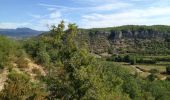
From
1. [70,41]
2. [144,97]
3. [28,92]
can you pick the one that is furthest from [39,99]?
[144,97]

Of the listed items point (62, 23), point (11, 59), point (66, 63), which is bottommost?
point (11, 59)

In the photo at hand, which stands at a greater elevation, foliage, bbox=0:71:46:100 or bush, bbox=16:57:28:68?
foliage, bbox=0:71:46:100

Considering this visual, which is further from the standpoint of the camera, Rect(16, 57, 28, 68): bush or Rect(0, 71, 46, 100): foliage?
Rect(16, 57, 28, 68): bush

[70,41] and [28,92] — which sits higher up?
[70,41]

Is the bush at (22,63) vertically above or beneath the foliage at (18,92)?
beneath

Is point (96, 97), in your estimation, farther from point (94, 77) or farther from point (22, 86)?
point (22, 86)

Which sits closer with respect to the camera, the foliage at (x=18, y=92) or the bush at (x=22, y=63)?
the foliage at (x=18, y=92)

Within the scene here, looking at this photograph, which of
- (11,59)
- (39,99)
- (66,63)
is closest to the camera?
(39,99)

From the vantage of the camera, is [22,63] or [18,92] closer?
[18,92]

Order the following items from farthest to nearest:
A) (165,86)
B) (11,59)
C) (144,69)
→ (144,69), (165,86), (11,59)

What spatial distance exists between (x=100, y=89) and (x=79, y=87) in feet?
6.51

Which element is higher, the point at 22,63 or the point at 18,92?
the point at 18,92

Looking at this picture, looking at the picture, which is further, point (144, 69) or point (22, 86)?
point (144, 69)

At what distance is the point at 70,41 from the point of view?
23.4m
